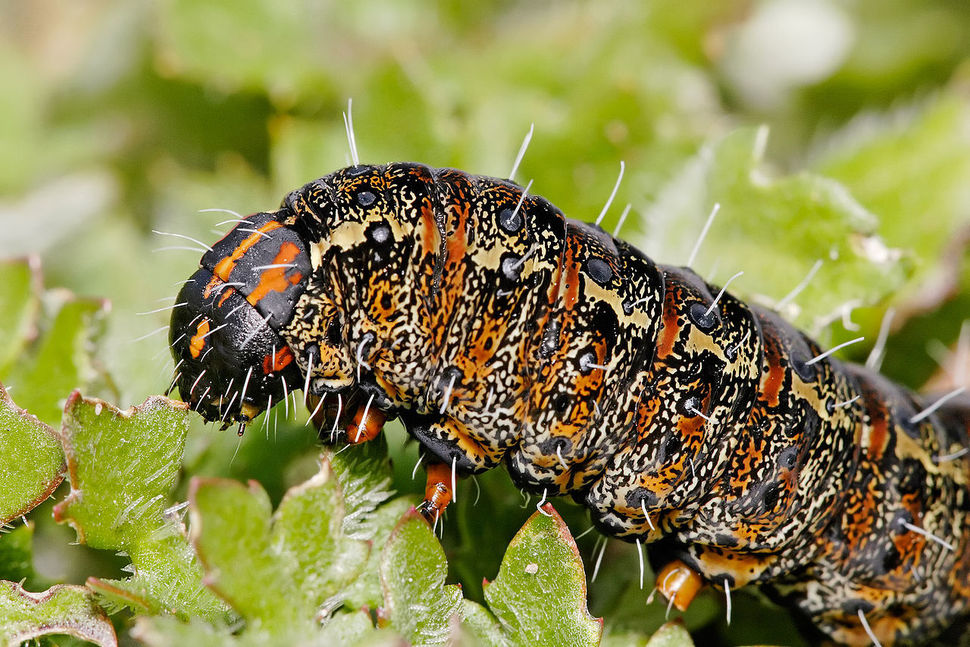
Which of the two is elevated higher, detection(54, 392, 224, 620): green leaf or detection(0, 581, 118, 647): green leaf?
detection(54, 392, 224, 620): green leaf

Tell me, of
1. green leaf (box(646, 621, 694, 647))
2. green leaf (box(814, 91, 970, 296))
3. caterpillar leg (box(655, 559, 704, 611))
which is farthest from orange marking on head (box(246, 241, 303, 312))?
green leaf (box(814, 91, 970, 296))

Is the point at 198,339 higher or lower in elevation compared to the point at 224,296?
lower

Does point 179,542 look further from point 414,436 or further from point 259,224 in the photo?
point 259,224

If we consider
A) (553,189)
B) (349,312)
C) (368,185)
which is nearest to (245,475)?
(349,312)

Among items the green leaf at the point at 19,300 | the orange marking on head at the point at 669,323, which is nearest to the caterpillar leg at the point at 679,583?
the orange marking on head at the point at 669,323

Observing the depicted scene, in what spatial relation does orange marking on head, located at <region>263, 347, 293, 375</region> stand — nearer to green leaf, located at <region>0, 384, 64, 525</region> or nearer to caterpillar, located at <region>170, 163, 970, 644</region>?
caterpillar, located at <region>170, 163, 970, 644</region>

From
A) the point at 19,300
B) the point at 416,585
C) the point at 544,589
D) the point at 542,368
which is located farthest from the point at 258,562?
the point at 19,300

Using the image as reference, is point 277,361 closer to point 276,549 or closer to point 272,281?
point 272,281
